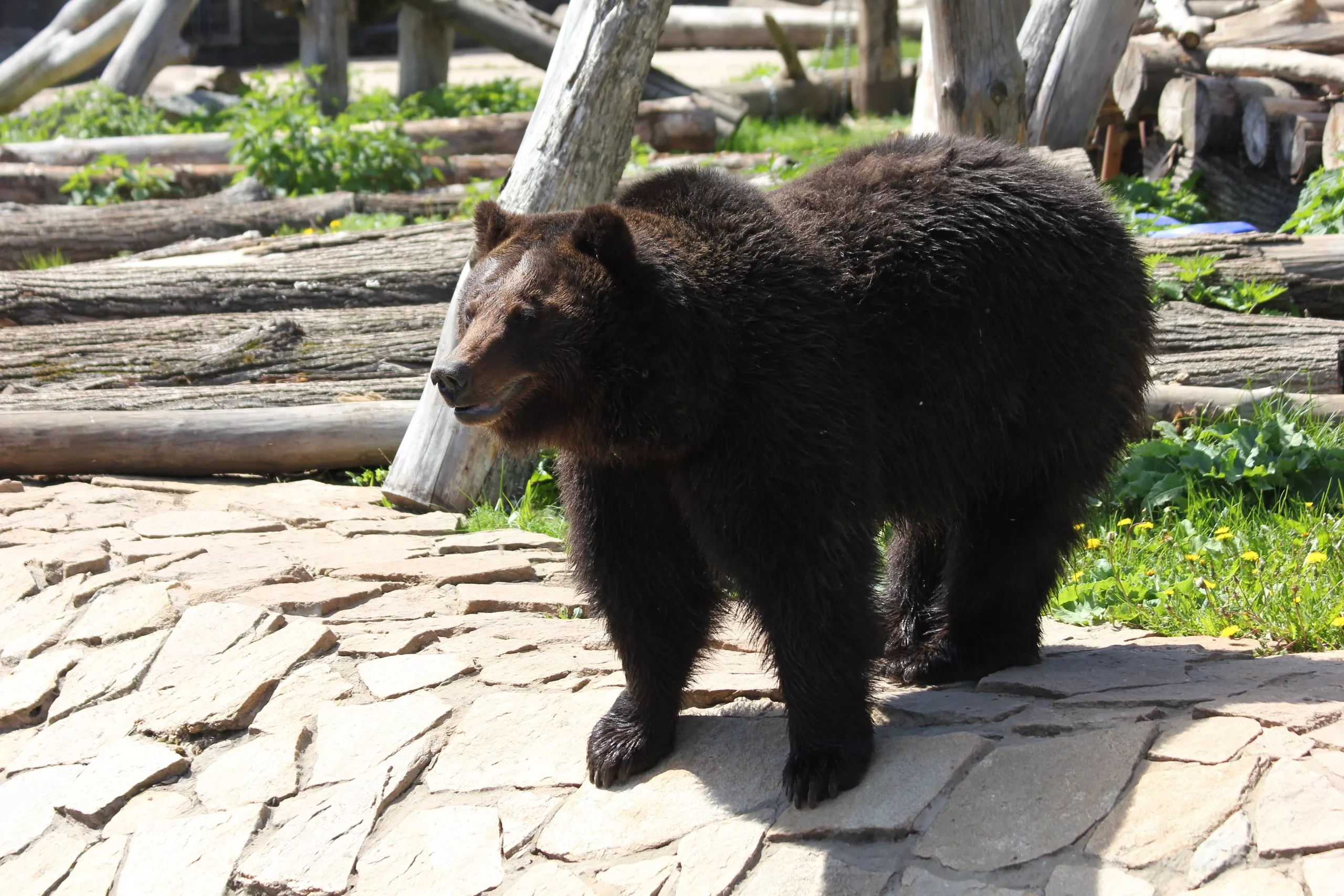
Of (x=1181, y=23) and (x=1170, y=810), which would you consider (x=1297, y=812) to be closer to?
(x=1170, y=810)

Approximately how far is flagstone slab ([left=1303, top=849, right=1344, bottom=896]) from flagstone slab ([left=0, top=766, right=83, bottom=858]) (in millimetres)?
3434

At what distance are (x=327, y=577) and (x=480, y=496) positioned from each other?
48.9 inches

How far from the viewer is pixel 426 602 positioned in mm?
4910

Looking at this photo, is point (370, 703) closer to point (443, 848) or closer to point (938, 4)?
point (443, 848)

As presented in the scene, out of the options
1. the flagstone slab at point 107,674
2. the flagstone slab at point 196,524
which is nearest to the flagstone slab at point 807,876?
the flagstone slab at point 107,674

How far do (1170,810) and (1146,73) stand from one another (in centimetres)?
832

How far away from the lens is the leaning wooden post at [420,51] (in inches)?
568

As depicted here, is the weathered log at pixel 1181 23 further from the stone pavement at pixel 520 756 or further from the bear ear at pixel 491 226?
the bear ear at pixel 491 226

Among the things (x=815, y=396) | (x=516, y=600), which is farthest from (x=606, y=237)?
(x=516, y=600)

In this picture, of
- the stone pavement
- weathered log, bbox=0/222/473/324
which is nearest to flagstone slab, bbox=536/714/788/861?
the stone pavement

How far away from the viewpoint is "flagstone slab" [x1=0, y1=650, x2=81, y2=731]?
4.43 meters

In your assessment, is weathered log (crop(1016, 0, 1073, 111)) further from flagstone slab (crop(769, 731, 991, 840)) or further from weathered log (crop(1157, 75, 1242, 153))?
flagstone slab (crop(769, 731, 991, 840))

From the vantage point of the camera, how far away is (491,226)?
3.56 meters

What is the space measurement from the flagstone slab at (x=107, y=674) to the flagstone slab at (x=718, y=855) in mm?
2205
